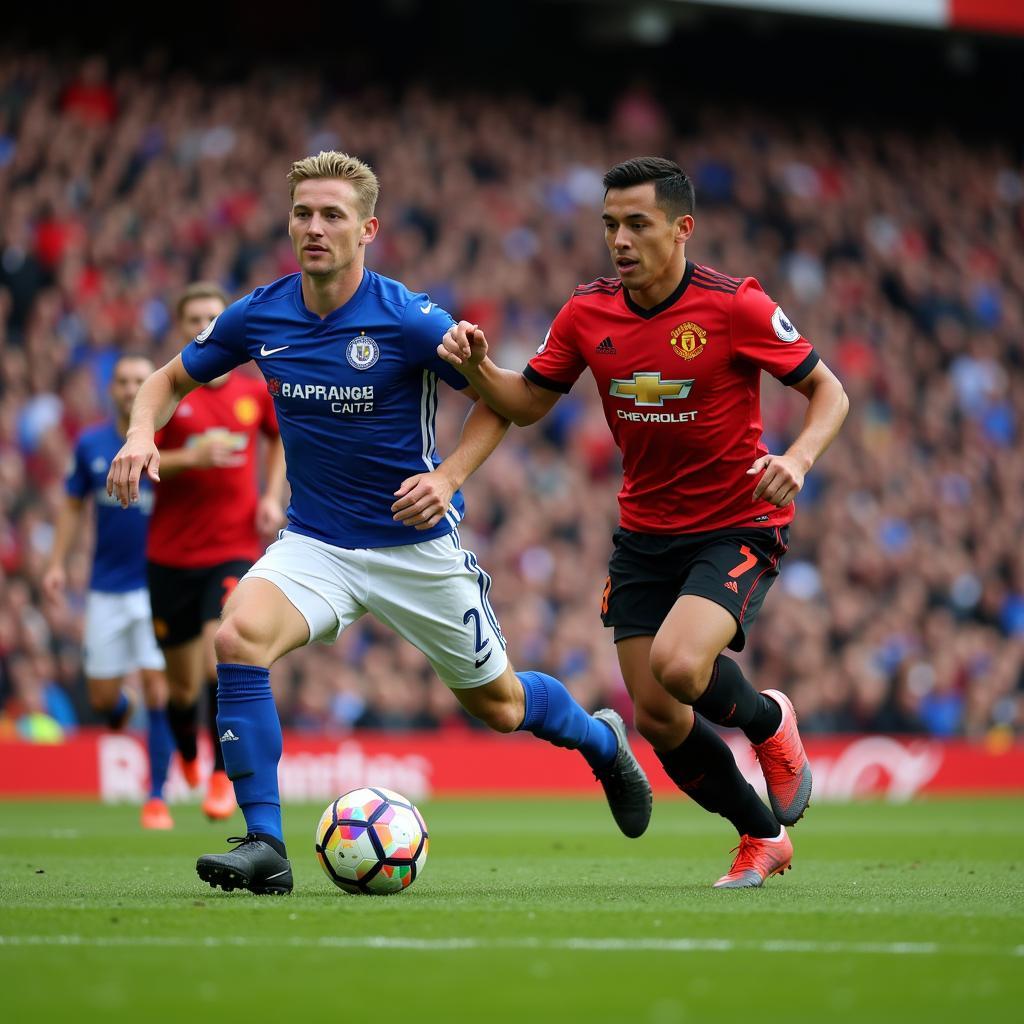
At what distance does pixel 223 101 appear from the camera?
20.5 metres

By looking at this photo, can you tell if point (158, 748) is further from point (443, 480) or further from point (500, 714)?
point (443, 480)

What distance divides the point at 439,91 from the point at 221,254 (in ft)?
18.5

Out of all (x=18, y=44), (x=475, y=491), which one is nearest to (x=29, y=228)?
(x=18, y=44)

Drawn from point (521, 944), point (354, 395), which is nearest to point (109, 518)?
point (354, 395)

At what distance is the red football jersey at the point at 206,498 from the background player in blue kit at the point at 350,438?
11.2 feet

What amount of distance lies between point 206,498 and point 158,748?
73.0 inches

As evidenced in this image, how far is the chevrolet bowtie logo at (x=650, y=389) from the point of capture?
21.9 feet

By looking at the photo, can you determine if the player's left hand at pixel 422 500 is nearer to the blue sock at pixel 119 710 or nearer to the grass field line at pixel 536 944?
the grass field line at pixel 536 944

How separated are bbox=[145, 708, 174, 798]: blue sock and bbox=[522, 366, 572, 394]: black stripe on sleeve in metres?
4.94

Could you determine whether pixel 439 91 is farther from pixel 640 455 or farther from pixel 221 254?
pixel 640 455

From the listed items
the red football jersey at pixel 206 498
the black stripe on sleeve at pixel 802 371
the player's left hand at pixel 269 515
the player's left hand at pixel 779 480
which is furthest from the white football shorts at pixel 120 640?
the player's left hand at pixel 779 480

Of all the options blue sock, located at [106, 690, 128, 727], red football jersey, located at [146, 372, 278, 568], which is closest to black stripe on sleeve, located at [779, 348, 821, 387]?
red football jersey, located at [146, 372, 278, 568]

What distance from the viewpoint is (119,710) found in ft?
38.9

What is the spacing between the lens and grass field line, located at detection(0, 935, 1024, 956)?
4.68 m
